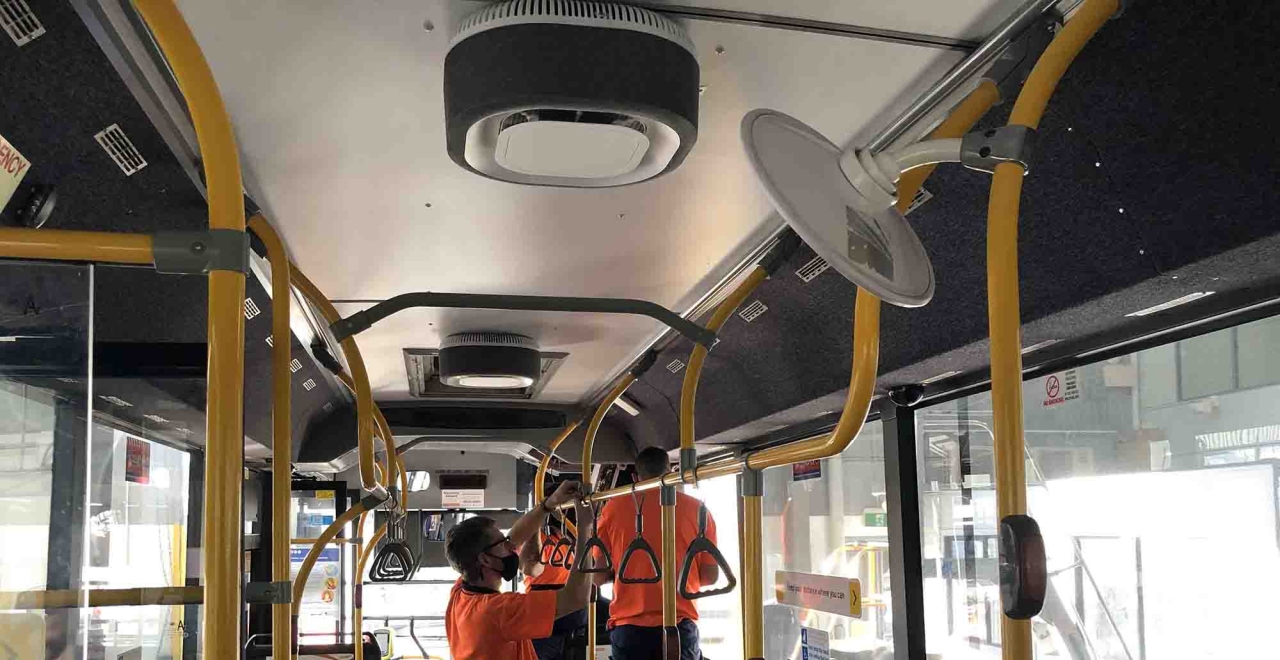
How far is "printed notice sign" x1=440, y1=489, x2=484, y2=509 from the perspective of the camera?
366 inches

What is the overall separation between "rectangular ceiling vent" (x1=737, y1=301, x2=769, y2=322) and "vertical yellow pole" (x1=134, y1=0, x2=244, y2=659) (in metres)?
2.77

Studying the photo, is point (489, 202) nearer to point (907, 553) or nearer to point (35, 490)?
point (35, 490)

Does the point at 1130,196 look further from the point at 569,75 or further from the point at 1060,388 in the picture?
the point at 1060,388

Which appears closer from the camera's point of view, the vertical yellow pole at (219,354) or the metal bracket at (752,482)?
the vertical yellow pole at (219,354)

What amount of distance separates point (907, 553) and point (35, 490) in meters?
3.28

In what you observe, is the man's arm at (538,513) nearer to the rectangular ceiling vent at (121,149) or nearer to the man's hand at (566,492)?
the man's hand at (566,492)

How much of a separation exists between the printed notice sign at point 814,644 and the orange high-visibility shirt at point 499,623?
5.07 ft

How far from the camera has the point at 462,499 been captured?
9320 millimetres

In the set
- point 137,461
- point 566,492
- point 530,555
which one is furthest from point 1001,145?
point 530,555

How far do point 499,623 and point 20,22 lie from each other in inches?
114

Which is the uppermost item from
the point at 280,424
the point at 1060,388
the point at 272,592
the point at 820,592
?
the point at 1060,388

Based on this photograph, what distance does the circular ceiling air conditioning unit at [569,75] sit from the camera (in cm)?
189

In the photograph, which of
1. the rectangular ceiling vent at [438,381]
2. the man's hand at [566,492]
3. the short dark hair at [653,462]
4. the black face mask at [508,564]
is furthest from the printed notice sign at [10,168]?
the rectangular ceiling vent at [438,381]

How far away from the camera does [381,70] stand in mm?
2156
